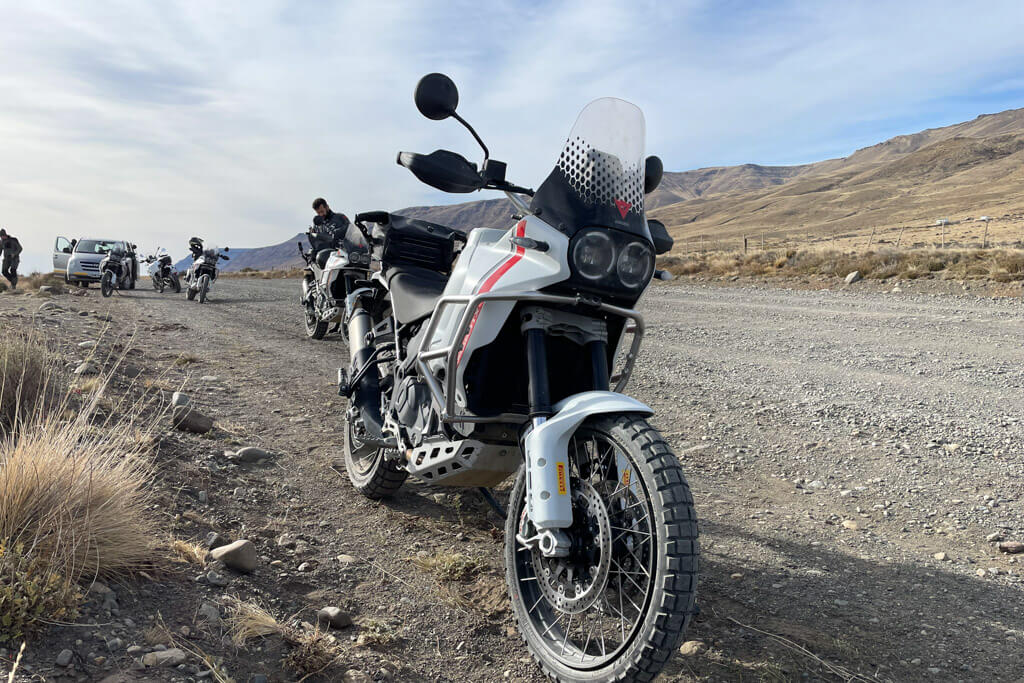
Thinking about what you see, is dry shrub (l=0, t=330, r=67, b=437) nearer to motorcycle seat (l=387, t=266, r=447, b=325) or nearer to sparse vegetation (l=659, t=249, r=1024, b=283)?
motorcycle seat (l=387, t=266, r=447, b=325)

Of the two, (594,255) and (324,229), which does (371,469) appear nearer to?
(594,255)

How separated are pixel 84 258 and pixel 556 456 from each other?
23.4 m

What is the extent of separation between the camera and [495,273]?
9.21 ft

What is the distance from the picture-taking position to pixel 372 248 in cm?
436

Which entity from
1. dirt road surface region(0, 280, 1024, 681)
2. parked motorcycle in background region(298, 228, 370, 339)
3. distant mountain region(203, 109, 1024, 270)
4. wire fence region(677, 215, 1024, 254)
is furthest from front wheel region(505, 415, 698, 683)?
distant mountain region(203, 109, 1024, 270)

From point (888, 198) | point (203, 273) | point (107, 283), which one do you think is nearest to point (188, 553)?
point (203, 273)

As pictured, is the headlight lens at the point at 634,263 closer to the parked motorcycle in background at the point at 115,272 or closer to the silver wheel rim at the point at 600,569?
the silver wheel rim at the point at 600,569

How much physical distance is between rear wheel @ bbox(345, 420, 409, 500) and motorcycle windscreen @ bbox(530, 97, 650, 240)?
165 centimetres

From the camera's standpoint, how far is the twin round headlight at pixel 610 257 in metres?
2.61

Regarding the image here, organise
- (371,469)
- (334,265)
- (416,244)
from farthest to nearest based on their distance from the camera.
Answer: (334,265), (416,244), (371,469)

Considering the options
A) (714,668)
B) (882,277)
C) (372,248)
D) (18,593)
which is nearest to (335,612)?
(18,593)

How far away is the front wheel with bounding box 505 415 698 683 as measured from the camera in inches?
82.5

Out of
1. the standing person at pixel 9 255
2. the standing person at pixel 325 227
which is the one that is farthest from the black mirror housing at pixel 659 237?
the standing person at pixel 9 255

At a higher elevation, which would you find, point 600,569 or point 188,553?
point 600,569
